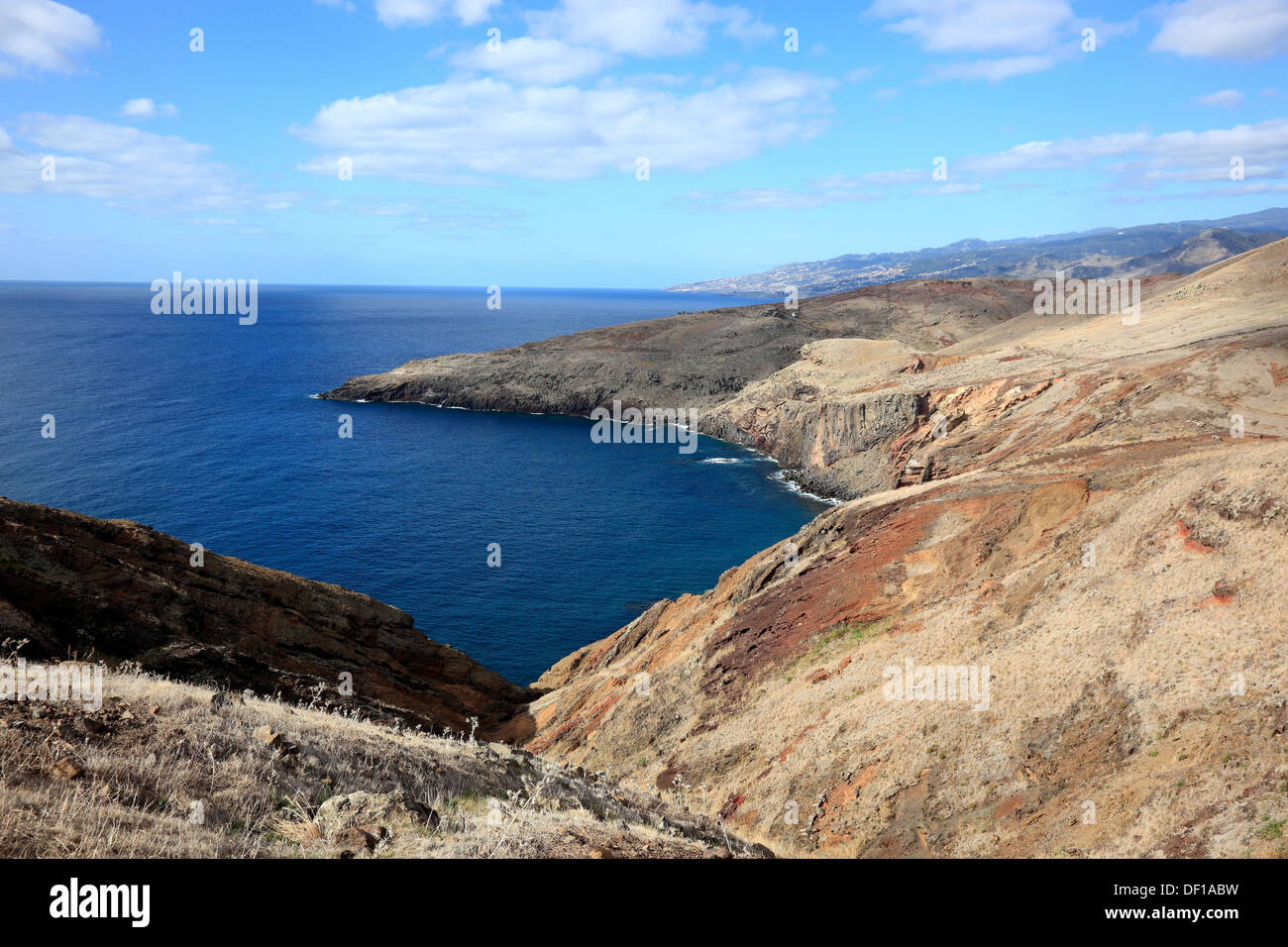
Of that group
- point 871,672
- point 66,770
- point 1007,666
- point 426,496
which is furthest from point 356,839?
point 426,496

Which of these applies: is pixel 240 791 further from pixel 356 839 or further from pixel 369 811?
pixel 356 839

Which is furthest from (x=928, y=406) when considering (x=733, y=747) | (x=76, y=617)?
(x=76, y=617)

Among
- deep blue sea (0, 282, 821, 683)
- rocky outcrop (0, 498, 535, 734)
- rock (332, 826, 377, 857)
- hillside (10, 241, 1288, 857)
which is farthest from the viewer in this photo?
deep blue sea (0, 282, 821, 683)

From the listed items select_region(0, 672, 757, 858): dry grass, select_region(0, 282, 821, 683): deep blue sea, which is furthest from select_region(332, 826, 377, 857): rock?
select_region(0, 282, 821, 683): deep blue sea

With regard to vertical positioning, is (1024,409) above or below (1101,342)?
below

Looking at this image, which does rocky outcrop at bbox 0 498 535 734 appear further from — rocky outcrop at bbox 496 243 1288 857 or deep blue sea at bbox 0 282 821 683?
deep blue sea at bbox 0 282 821 683

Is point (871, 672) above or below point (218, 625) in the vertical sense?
below
